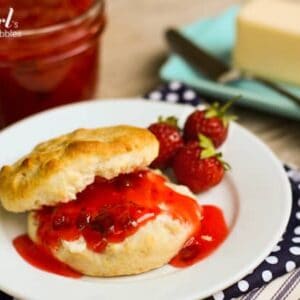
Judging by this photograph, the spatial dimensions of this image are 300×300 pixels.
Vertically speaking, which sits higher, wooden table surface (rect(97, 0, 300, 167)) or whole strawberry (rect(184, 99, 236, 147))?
whole strawberry (rect(184, 99, 236, 147))

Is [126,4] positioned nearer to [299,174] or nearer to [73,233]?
[299,174]

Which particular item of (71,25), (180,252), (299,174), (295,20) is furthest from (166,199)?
(295,20)

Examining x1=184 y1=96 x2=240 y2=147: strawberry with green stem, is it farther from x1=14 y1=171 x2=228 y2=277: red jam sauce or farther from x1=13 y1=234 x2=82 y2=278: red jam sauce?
x1=13 y1=234 x2=82 y2=278: red jam sauce

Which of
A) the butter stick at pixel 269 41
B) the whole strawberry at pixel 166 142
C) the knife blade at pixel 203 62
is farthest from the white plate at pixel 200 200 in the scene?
the butter stick at pixel 269 41

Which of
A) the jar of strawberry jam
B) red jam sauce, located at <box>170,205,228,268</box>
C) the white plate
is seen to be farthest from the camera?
the jar of strawberry jam

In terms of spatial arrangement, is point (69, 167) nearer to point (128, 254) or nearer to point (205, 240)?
point (128, 254)

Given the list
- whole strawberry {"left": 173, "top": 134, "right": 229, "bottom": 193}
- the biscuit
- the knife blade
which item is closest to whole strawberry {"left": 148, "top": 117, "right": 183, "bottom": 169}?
whole strawberry {"left": 173, "top": 134, "right": 229, "bottom": 193}

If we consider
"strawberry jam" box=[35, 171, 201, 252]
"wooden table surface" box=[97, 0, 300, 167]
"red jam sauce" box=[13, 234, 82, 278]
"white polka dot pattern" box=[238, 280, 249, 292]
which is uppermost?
"strawberry jam" box=[35, 171, 201, 252]

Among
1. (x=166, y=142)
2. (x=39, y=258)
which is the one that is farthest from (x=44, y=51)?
(x=39, y=258)
